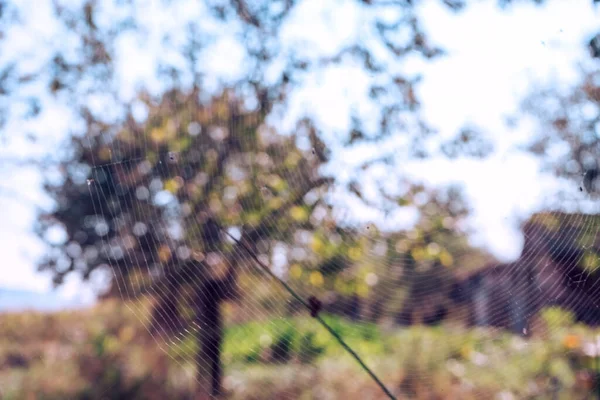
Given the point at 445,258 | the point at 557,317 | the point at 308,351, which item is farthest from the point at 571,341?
the point at 308,351

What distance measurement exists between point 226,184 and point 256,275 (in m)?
0.41

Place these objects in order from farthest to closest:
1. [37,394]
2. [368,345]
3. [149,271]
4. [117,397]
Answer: [368,345]
[117,397]
[37,394]
[149,271]

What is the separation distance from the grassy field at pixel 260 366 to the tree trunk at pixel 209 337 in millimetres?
113

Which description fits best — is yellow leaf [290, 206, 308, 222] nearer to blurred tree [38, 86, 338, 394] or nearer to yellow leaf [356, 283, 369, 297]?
blurred tree [38, 86, 338, 394]

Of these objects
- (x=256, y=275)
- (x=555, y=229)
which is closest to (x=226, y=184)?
(x=256, y=275)

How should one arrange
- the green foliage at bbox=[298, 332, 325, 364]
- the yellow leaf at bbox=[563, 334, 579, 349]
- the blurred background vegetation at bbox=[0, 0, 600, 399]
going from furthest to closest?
1. the green foliage at bbox=[298, 332, 325, 364]
2. the yellow leaf at bbox=[563, 334, 579, 349]
3. the blurred background vegetation at bbox=[0, 0, 600, 399]

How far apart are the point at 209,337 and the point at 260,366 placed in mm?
626

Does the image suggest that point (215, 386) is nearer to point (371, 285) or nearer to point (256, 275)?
point (256, 275)

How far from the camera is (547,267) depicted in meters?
2.50

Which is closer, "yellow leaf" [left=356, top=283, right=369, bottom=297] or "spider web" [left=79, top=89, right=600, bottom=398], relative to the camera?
"spider web" [left=79, top=89, right=600, bottom=398]

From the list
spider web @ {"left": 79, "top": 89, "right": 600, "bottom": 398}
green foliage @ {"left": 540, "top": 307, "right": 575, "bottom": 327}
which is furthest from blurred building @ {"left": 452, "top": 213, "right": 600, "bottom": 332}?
green foliage @ {"left": 540, "top": 307, "right": 575, "bottom": 327}

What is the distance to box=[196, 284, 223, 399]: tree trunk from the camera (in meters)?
2.68

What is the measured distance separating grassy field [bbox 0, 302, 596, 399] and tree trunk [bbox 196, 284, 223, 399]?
11 centimetres

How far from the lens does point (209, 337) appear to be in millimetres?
2807
